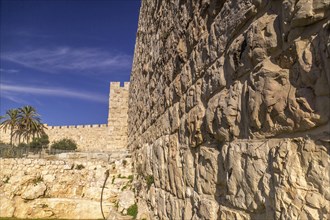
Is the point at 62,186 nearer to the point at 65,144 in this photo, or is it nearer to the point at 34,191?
the point at 34,191

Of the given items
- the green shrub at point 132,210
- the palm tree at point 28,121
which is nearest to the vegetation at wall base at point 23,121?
the palm tree at point 28,121

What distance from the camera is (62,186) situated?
35.3 ft

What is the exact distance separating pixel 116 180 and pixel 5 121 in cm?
2234

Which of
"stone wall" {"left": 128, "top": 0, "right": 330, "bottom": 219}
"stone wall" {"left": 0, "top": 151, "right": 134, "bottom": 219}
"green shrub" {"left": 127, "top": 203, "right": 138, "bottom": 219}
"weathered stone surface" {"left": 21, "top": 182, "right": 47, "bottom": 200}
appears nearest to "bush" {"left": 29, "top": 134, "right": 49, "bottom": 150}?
"stone wall" {"left": 0, "top": 151, "right": 134, "bottom": 219}

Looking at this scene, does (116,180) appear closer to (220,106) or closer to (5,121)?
(220,106)

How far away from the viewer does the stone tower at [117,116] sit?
56.5ft

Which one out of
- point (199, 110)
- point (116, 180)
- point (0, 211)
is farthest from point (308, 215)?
point (0, 211)

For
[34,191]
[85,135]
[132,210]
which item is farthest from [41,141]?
[132,210]

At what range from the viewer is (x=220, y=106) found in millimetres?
2068

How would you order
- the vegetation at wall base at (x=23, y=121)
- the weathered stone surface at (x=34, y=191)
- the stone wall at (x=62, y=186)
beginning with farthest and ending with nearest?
the vegetation at wall base at (x=23, y=121), the weathered stone surface at (x=34, y=191), the stone wall at (x=62, y=186)

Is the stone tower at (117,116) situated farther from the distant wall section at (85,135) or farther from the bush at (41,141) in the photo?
the bush at (41,141)

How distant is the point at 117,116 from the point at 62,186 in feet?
23.9

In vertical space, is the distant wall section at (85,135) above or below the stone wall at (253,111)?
above

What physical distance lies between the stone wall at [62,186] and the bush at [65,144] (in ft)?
59.2
